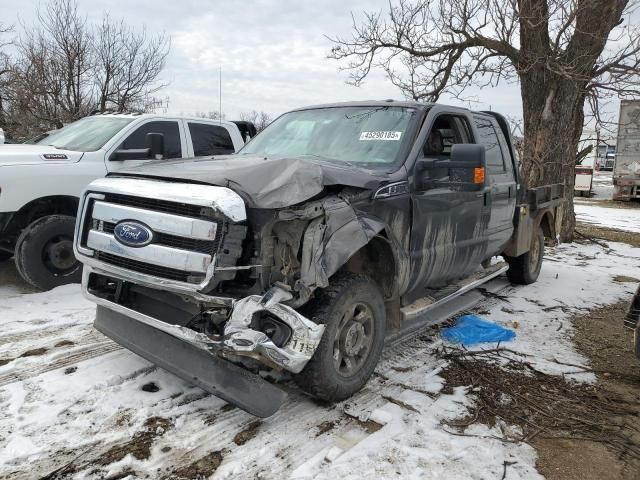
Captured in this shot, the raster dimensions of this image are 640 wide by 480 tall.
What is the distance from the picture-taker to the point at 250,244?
10.1ft

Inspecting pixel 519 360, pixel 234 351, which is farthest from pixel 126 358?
pixel 519 360

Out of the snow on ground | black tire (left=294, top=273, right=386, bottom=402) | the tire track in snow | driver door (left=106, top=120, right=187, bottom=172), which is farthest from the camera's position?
the snow on ground

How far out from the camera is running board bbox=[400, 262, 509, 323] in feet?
13.6

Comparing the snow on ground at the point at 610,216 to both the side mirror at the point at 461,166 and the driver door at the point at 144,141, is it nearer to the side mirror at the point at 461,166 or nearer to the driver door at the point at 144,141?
the side mirror at the point at 461,166

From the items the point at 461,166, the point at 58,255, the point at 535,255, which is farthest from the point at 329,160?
the point at 535,255

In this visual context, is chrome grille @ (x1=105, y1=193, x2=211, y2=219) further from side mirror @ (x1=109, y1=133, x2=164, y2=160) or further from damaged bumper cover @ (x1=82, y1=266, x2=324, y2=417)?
side mirror @ (x1=109, y1=133, x2=164, y2=160)

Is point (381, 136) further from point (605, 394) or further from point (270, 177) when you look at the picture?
point (605, 394)

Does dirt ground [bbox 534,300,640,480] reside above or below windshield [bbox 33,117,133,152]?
below

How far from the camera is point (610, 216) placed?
53.3 feet

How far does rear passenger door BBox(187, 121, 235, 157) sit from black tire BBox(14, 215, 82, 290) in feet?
6.74

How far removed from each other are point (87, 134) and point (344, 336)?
489 centimetres

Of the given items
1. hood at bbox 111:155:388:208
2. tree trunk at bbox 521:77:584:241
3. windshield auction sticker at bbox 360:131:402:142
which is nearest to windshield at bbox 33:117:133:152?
hood at bbox 111:155:388:208

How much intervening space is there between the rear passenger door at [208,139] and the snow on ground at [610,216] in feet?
36.1

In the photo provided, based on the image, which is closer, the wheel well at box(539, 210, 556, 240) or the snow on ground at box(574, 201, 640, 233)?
the wheel well at box(539, 210, 556, 240)
